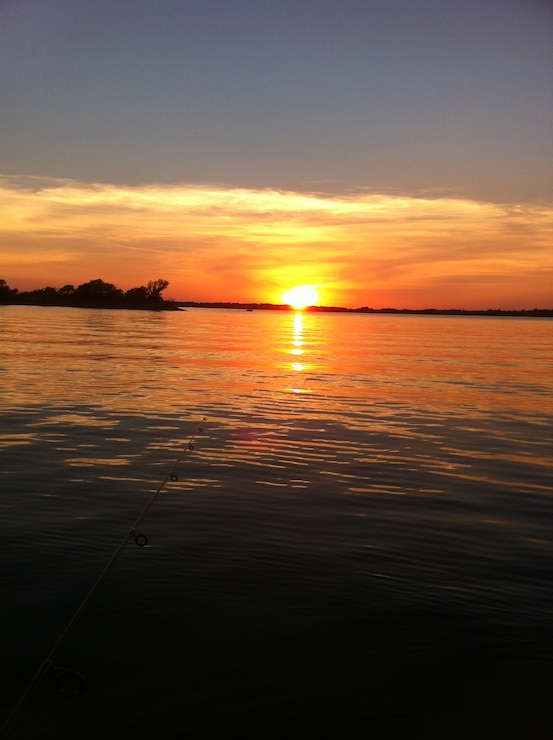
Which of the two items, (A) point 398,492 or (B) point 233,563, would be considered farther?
(A) point 398,492

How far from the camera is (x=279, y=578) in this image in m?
8.73

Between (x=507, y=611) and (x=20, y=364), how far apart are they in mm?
32695

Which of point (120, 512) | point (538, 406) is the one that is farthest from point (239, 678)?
point (538, 406)

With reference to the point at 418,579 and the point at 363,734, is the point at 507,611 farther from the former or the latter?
the point at 363,734

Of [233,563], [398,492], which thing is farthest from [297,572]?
[398,492]

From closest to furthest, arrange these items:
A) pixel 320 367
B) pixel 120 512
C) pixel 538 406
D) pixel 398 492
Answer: pixel 120 512
pixel 398 492
pixel 538 406
pixel 320 367

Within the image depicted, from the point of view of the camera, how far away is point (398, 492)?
13.2 m

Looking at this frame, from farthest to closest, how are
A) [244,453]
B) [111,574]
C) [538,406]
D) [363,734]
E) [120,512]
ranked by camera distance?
[538,406] < [244,453] < [120,512] < [111,574] < [363,734]

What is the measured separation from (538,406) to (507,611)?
1933cm

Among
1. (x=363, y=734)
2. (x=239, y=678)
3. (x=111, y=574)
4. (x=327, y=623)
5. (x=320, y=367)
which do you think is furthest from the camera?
(x=320, y=367)

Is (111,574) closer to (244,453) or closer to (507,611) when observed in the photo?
(507,611)

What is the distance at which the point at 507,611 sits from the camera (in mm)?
8039

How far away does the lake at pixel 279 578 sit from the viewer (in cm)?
606

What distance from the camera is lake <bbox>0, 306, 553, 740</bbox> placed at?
6062mm
